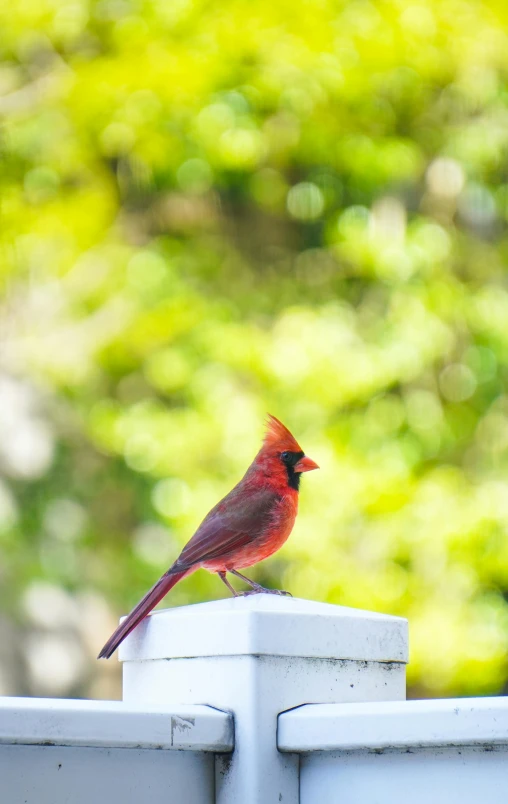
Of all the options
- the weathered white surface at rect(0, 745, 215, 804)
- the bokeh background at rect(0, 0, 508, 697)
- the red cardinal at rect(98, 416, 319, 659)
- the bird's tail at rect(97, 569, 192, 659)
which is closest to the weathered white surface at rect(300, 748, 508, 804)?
the weathered white surface at rect(0, 745, 215, 804)

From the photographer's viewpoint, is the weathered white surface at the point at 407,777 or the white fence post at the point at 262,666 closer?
the weathered white surface at the point at 407,777

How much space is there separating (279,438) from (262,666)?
2.26 ft

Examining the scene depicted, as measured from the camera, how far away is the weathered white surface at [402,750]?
0.80 m

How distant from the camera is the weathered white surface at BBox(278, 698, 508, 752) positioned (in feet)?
2.60

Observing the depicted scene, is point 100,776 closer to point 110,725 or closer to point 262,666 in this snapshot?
point 110,725

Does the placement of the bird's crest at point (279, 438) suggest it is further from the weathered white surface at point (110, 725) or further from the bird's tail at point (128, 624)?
the weathered white surface at point (110, 725)

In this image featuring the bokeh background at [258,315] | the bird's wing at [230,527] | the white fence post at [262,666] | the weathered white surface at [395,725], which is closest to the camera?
the weathered white surface at [395,725]

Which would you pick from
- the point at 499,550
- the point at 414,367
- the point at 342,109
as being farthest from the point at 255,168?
the point at 499,550

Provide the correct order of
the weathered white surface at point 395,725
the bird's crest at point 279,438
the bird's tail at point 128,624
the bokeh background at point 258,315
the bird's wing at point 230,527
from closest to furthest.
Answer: the weathered white surface at point 395,725 < the bird's tail at point 128,624 < the bird's wing at point 230,527 < the bird's crest at point 279,438 < the bokeh background at point 258,315

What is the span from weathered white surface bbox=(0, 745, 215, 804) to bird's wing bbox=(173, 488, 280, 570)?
0.45 meters

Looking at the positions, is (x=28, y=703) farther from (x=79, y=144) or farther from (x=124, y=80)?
(x=79, y=144)

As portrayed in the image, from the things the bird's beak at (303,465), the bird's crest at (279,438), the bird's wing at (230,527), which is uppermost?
the bird's crest at (279,438)

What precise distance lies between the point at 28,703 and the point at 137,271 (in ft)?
12.5

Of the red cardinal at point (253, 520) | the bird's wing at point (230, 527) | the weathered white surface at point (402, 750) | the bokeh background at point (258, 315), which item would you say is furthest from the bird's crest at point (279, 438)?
the bokeh background at point (258, 315)
